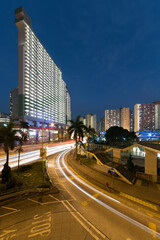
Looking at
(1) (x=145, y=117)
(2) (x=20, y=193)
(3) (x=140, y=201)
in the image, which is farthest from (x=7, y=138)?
(1) (x=145, y=117)

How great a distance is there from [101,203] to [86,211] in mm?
2075

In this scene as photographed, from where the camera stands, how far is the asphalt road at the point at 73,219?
7.49 m

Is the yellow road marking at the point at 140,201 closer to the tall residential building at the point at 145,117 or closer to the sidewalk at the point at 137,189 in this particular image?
the sidewalk at the point at 137,189

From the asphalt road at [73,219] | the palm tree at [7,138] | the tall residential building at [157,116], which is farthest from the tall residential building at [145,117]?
the palm tree at [7,138]

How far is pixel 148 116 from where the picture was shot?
186625mm

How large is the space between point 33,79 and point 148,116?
18487cm

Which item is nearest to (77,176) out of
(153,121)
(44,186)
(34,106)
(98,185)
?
(98,185)

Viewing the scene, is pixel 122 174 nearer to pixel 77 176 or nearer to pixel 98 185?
pixel 98 185

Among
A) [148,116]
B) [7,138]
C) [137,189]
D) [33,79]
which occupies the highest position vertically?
[33,79]

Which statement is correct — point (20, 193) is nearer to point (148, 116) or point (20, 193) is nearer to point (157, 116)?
point (157, 116)

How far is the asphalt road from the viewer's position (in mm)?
7488

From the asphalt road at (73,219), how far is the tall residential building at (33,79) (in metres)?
110

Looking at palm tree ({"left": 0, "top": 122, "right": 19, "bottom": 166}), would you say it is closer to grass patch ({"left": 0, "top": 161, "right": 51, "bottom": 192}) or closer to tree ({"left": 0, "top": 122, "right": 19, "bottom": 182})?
tree ({"left": 0, "top": 122, "right": 19, "bottom": 182})

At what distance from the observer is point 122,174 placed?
1656 centimetres
